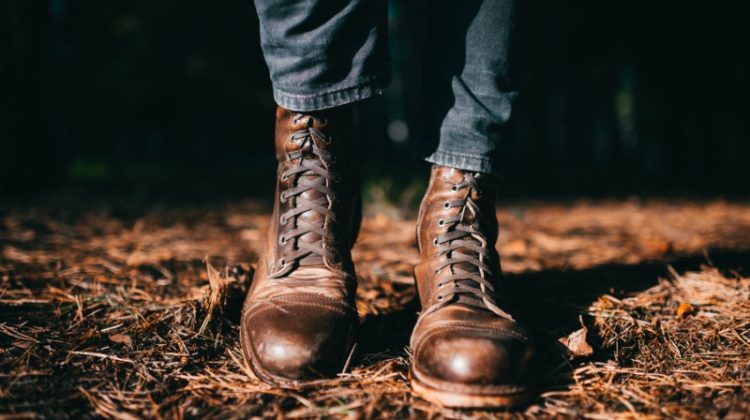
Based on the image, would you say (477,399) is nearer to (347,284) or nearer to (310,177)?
(347,284)

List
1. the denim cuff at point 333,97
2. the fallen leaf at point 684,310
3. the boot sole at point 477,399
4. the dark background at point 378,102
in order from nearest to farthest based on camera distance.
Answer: the boot sole at point 477,399, the denim cuff at point 333,97, the fallen leaf at point 684,310, the dark background at point 378,102

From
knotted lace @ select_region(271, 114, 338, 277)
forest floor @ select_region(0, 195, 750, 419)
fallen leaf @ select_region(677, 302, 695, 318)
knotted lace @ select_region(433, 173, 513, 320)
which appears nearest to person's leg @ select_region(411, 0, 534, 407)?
knotted lace @ select_region(433, 173, 513, 320)

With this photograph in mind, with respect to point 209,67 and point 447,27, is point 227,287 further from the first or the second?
point 209,67

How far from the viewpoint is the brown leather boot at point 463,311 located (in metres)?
0.85

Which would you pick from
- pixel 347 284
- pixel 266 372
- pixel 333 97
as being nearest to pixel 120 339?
pixel 266 372

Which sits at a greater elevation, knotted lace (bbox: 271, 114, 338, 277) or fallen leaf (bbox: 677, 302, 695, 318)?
knotted lace (bbox: 271, 114, 338, 277)

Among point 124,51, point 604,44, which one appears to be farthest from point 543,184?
point 124,51

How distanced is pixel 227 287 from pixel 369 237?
4.67ft

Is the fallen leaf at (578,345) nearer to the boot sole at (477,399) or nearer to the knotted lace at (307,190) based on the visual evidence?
the boot sole at (477,399)

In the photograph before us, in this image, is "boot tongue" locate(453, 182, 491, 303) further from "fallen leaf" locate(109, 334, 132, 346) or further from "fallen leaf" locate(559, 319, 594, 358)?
"fallen leaf" locate(109, 334, 132, 346)

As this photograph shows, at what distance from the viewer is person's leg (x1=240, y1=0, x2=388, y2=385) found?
941mm

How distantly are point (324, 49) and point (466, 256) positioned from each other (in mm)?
541

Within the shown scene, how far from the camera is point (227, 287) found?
1229mm

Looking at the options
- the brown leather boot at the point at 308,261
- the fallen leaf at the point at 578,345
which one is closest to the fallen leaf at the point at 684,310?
the fallen leaf at the point at 578,345
